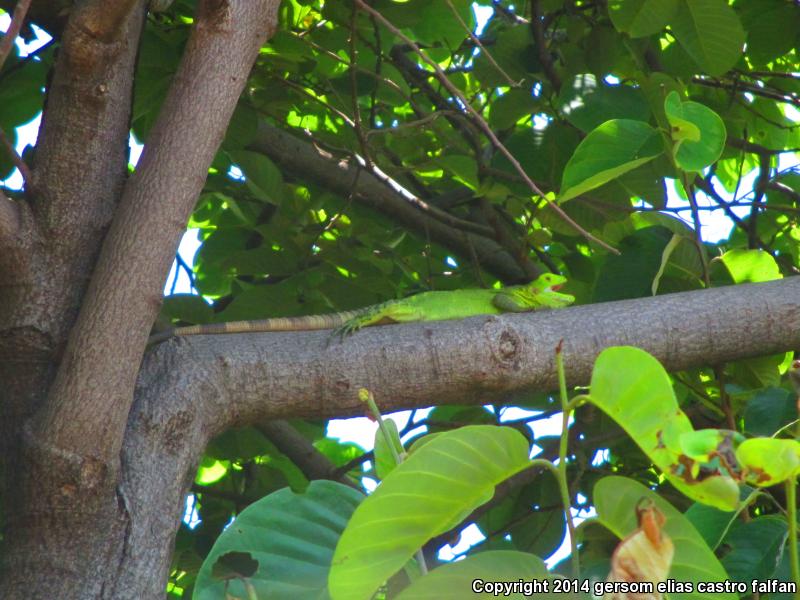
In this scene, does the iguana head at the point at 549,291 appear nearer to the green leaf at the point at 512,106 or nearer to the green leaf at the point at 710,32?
the green leaf at the point at 512,106

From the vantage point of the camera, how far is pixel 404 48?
16.0ft

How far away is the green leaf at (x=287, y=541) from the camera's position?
1.70 metres

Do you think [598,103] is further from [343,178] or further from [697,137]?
[343,178]

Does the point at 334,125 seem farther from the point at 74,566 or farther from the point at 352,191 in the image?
the point at 74,566

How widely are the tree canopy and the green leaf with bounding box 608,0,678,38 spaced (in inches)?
0.6

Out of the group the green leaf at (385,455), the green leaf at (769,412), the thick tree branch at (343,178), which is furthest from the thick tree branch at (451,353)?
the thick tree branch at (343,178)

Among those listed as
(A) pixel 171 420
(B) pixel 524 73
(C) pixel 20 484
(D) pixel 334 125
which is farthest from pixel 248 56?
(D) pixel 334 125

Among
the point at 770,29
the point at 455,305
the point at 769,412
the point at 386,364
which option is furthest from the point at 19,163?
the point at 770,29

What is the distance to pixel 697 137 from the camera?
235 cm

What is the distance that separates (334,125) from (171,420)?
120 inches

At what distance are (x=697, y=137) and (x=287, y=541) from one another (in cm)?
139

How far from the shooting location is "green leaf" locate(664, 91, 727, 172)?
235 centimetres

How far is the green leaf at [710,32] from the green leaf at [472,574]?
2494mm

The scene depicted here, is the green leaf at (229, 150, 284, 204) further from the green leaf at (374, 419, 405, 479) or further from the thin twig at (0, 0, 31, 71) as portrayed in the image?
the green leaf at (374, 419, 405, 479)
